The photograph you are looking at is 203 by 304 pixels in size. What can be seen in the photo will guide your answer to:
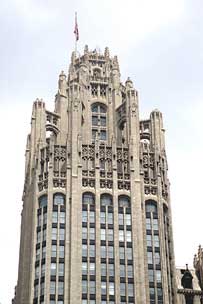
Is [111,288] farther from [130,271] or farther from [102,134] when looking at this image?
[102,134]

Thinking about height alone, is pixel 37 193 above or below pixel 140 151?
below

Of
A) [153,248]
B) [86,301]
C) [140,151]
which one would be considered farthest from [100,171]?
[86,301]

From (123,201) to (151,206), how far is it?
433 cm

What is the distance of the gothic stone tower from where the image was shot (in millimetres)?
90375

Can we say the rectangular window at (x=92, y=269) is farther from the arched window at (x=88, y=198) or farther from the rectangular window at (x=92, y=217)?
the arched window at (x=88, y=198)

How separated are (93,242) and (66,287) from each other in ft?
27.0

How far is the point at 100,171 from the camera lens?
100750 mm

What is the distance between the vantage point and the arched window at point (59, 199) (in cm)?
9694

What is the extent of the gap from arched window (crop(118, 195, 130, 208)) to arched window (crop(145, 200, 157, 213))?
2987mm

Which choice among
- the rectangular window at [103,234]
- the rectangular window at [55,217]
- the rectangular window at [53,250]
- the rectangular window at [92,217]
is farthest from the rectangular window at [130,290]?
the rectangular window at [55,217]

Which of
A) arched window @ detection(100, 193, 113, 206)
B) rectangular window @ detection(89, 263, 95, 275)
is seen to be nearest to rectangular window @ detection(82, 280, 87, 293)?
rectangular window @ detection(89, 263, 95, 275)

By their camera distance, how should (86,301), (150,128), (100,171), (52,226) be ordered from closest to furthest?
(86,301) → (52,226) → (100,171) → (150,128)

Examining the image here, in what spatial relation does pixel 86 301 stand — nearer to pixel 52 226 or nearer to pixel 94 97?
pixel 52 226

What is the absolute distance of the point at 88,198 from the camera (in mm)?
98125
